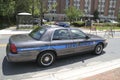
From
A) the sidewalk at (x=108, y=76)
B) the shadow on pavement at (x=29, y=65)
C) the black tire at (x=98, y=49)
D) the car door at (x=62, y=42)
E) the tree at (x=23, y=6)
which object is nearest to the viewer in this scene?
the sidewalk at (x=108, y=76)

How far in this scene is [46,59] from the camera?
20.8ft

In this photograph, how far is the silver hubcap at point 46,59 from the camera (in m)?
6.26

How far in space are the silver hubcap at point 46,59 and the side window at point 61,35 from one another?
29.3 inches

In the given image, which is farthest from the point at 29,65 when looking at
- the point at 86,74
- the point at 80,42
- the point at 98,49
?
the point at 98,49

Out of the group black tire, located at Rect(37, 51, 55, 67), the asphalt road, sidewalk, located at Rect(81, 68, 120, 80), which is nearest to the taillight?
the asphalt road

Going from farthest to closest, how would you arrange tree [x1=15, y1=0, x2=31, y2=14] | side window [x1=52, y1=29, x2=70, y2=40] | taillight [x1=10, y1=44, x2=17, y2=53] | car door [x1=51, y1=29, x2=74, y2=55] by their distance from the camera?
tree [x1=15, y1=0, x2=31, y2=14], side window [x1=52, y1=29, x2=70, y2=40], car door [x1=51, y1=29, x2=74, y2=55], taillight [x1=10, y1=44, x2=17, y2=53]

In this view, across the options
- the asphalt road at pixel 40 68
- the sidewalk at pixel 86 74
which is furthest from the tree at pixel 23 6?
the sidewalk at pixel 86 74

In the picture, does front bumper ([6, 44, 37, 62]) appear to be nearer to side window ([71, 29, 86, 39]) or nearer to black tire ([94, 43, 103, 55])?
side window ([71, 29, 86, 39])

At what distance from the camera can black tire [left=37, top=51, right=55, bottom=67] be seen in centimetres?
619

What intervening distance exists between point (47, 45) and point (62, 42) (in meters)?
0.74

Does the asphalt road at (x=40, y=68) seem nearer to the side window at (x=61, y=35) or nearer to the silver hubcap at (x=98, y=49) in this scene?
the silver hubcap at (x=98, y=49)

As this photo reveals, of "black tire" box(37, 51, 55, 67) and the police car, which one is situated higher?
the police car

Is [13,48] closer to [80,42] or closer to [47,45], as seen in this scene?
[47,45]

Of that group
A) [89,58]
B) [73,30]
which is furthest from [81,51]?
[73,30]
